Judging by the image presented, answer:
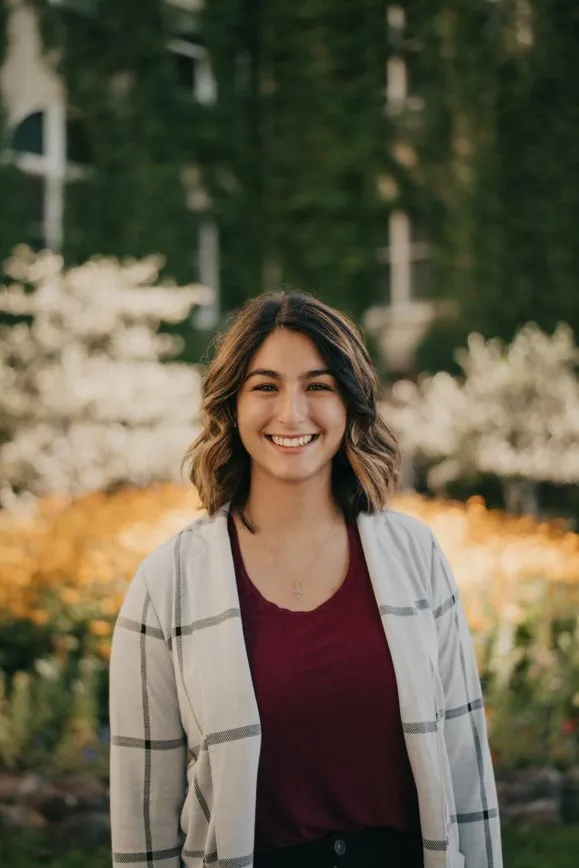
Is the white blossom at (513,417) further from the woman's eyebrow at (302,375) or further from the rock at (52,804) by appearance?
the woman's eyebrow at (302,375)

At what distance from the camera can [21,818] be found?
423cm

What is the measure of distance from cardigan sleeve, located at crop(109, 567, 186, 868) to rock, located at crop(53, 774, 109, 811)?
7.61 feet

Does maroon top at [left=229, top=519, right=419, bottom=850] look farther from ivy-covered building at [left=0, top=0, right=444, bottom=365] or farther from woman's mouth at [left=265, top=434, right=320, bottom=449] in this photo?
ivy-covered building at [left=0, top=0, right=444, bottom=365]

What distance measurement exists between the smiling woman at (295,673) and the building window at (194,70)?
1350 centimetres

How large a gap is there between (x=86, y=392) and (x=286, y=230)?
232 inches

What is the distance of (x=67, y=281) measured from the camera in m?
11.0

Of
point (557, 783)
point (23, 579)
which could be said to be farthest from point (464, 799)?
point (23, 579)

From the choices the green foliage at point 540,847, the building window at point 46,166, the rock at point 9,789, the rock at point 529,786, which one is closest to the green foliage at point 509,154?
the building window at point 46,166

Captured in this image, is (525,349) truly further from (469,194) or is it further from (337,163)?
(337,163)

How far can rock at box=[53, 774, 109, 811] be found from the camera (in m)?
4.22

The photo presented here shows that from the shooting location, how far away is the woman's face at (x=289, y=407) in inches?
83.8

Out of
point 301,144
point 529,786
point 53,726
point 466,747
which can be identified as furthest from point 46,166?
point 466,747

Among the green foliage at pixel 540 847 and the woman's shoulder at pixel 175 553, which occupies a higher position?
the woman's shoulder at pixel 175 553

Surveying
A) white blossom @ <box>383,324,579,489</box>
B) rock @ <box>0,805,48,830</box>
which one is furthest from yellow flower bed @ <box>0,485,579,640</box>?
white blossom @ <box>383,324,579,489</box>
